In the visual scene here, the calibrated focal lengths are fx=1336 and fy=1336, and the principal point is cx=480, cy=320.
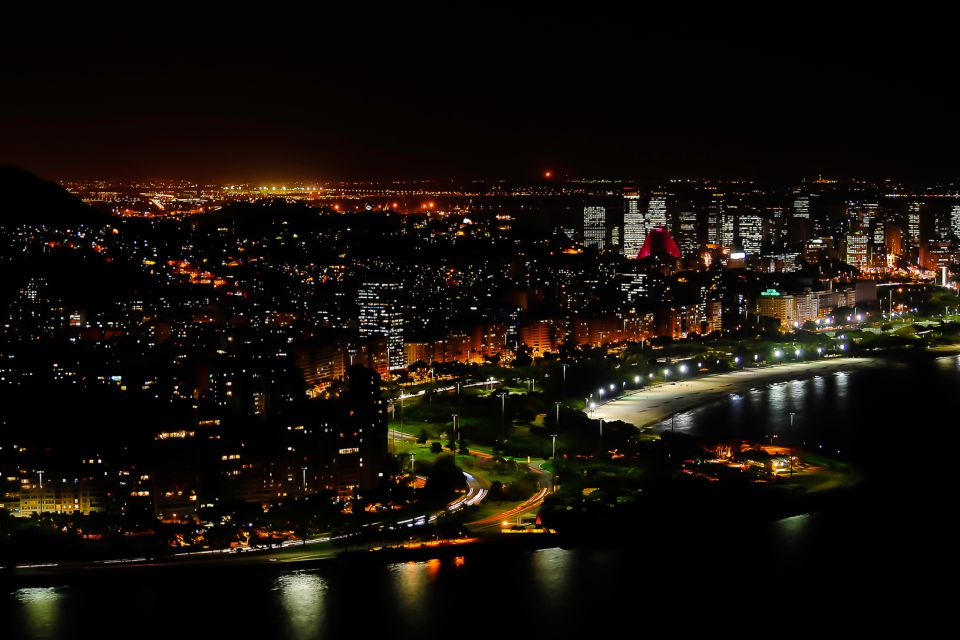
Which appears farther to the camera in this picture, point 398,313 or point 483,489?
point 398,313

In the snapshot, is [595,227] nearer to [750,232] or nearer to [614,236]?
[614,236]

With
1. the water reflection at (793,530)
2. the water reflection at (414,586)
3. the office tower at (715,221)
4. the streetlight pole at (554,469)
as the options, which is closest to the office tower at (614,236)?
the office tower at (715,221)

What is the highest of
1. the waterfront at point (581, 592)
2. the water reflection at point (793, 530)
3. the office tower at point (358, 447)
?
the office tower at point (358, 447)

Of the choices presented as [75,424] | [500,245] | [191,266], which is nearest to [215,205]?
[500,245]

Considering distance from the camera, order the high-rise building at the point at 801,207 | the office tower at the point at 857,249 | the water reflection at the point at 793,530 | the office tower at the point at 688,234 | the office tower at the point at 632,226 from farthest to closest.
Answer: the high-rise building at the point at 801,207, the office tower at the point at 632,226, the office tower at the point at 688,234, the office tower at the point at 857,249, the water reflection at the point at 793,530

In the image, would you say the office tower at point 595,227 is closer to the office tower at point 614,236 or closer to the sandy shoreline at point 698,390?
the office tower at point 614,236

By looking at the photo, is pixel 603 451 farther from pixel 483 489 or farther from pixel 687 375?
pixel 687 375

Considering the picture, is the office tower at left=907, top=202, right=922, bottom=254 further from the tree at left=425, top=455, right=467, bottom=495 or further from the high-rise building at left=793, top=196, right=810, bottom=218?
the tree at left=425, top=455, right=467, bottom=495

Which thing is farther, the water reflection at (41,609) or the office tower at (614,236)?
the office tower at (614,236)
